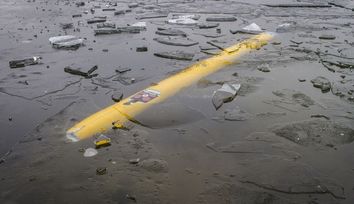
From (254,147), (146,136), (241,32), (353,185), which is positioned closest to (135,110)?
(146,136)

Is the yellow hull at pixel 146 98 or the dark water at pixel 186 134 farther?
the yellow hull at pixel 146 98

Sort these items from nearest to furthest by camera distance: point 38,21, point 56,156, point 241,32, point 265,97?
point 56,156, point 265,97, point 241,32, point 38,21

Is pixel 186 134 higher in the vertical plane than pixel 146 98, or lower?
lower

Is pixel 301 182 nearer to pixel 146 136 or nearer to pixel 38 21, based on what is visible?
pixel 146 136

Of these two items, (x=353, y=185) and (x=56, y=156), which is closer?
(x=353, y=185)

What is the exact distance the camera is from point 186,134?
3895 millimetres

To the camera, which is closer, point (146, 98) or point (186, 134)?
point (186, 134)

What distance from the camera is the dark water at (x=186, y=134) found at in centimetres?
309

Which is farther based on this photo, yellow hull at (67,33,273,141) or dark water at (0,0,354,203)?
yellow hull at (67,33,273,141)

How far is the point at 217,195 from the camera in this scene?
2998 millimetres

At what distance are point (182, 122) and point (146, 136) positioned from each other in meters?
0.50

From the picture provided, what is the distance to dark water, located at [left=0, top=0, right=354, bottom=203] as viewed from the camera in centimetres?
309

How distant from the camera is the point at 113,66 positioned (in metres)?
5.99

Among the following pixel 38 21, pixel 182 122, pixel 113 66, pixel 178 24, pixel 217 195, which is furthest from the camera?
pixel 38 21
